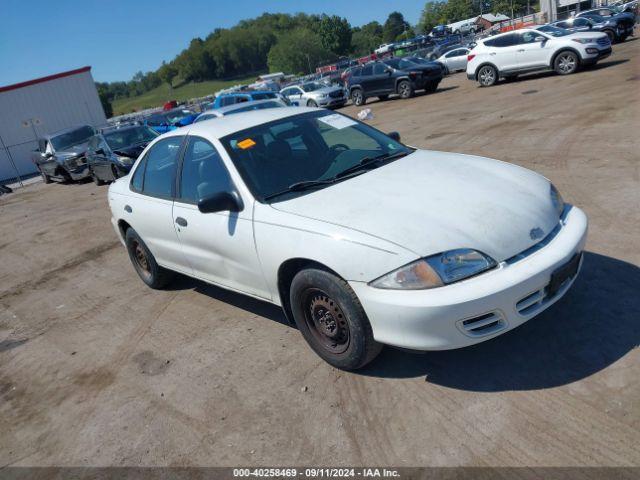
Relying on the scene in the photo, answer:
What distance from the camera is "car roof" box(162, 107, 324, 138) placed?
4.30 metres

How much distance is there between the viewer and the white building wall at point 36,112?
95.1 ft

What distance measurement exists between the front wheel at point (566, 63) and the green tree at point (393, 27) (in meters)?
121

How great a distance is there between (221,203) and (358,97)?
2088cm

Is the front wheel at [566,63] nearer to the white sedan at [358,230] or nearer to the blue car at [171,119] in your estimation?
the blue car at [171,119]

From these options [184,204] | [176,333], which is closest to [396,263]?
[184,204]

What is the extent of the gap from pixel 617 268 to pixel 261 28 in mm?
192730

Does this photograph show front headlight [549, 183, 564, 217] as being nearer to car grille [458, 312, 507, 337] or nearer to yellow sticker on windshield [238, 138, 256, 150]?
car grille [458, 312, 507, 337]

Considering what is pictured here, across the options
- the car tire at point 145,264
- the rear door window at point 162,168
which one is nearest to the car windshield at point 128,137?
the car tire at point 145,264

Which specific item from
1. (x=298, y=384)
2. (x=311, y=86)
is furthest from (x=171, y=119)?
(x=298, y=384)

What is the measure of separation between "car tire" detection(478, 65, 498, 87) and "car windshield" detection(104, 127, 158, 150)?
11.8m

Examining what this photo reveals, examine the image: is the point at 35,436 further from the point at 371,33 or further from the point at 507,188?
the point at 371,33

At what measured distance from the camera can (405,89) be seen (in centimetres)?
2178

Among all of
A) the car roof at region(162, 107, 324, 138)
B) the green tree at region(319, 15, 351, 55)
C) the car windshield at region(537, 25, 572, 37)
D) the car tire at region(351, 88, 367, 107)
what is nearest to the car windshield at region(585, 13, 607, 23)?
the car windshield at region(537, 25, 572, 37)

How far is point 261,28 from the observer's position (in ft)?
595
